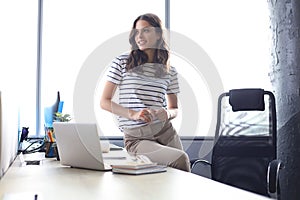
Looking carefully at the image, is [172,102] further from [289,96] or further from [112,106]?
[289,96]

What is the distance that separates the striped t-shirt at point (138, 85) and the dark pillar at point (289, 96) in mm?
994

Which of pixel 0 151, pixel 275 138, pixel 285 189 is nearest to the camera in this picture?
pixel 0 151

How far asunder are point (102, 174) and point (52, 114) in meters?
0.91

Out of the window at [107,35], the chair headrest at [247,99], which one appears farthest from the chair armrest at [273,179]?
the window at [107,35]

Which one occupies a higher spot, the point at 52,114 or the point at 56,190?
the point at 52,114

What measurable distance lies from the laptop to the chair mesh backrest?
1141 millimetres

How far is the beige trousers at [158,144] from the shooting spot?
1.82 m

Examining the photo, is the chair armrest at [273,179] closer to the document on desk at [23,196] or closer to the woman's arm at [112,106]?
the woman's arm at [112,106]

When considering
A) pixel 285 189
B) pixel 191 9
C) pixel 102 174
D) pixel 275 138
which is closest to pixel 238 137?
pixel 275 138

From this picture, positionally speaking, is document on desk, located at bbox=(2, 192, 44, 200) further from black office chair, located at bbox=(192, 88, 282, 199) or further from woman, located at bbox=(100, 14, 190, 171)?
black office chair, located at bbox=(192, 88, 282, 199)

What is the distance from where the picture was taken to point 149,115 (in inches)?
73.2

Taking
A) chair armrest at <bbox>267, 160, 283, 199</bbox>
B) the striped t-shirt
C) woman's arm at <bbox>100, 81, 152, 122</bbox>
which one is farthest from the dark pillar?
woman's arm at <bbox>100, 81, 152, 122</bbox>

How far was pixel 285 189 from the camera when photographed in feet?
8.72

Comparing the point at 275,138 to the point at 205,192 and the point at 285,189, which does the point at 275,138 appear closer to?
the point at 285,189
